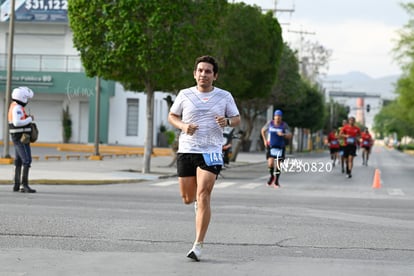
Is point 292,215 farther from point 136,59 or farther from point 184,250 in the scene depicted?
point 136,59

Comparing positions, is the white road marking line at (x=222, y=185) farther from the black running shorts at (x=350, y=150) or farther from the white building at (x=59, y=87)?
the white building at (x=59, y=87)

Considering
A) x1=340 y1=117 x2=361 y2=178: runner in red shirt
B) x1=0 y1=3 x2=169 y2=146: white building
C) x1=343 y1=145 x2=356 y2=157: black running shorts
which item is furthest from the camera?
x1=0 y1=3 x2=169 y2=146: white building

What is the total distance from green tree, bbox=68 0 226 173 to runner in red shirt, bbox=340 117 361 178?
5.74 m

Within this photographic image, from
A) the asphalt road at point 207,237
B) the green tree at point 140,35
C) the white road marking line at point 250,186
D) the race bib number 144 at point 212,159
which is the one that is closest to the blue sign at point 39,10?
the green tree at point 140,35

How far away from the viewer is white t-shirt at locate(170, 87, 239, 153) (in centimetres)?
867

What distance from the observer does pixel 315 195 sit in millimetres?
19453

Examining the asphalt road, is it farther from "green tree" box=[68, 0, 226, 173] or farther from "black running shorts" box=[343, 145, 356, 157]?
"black running shorts" box=[343, 145, 356, 157]

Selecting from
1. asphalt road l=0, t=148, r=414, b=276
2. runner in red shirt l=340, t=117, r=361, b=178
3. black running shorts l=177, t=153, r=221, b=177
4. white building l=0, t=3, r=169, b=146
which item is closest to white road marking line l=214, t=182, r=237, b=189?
asphalt road l=0, t=148, r=414, b=276

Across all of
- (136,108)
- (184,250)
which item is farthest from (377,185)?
(136,108)

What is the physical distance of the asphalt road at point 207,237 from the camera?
8148 millimetres

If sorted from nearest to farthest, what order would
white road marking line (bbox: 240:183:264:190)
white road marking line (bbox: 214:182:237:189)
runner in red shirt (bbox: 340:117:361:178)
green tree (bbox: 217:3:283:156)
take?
1. white road marking line (bbox: 214:182:237:189)
2. white road marking line (bbox: 240:183:264:190)
3. runner in red shirt (bbox: 340:117:361:178)
4. green tree (bbox: 217:3:283:156)

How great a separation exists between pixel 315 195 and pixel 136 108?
128 feet

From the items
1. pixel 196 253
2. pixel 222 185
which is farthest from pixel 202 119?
pixel 222 185

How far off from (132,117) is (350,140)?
30.6m
